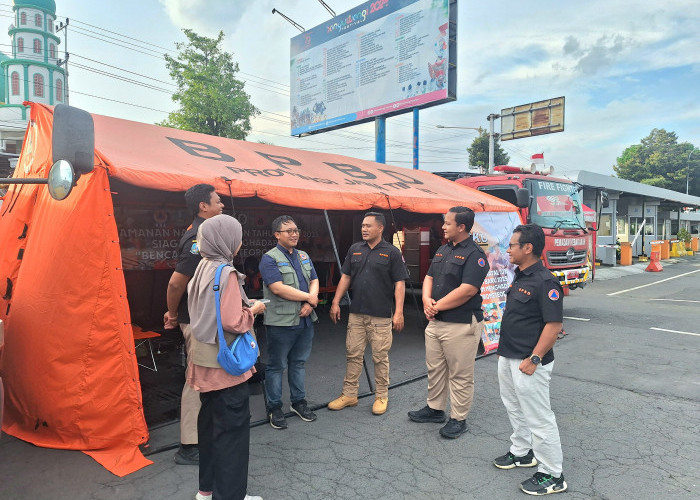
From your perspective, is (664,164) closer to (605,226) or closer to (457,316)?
(605,226)

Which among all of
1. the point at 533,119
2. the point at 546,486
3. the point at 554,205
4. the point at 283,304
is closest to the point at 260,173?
the point at 283,304

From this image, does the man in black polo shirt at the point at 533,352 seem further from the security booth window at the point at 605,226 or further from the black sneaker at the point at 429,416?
the security booth window at the point at 605,226

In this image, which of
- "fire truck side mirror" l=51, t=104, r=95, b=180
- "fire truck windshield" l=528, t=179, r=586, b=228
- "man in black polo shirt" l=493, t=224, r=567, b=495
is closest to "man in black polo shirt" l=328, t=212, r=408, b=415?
"man in black polo shirt" l=493, t=224, r=567, b=495

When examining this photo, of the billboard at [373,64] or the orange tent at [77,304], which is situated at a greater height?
the billboard at [373,64]

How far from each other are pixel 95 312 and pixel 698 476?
4320 millimetres

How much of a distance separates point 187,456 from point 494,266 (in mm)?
4943

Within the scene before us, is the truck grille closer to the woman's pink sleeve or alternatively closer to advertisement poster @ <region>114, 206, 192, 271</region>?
advertisement poster @ <region>114, 206, 192, 271</region>

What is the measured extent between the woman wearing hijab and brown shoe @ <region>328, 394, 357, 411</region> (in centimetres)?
174

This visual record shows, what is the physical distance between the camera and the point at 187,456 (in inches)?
124

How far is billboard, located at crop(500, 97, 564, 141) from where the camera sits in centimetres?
2002

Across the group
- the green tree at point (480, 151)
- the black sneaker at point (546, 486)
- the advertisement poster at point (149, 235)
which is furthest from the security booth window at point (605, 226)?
the black sneaker at point (546, 486)

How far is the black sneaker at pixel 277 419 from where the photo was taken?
3754 mm

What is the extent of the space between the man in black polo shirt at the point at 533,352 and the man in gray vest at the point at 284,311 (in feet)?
5.27

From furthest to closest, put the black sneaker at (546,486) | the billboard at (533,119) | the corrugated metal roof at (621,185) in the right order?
the billboard at (533,119) < the corrugated metal roof at (621,185) < the black sneaker at (546,486)
